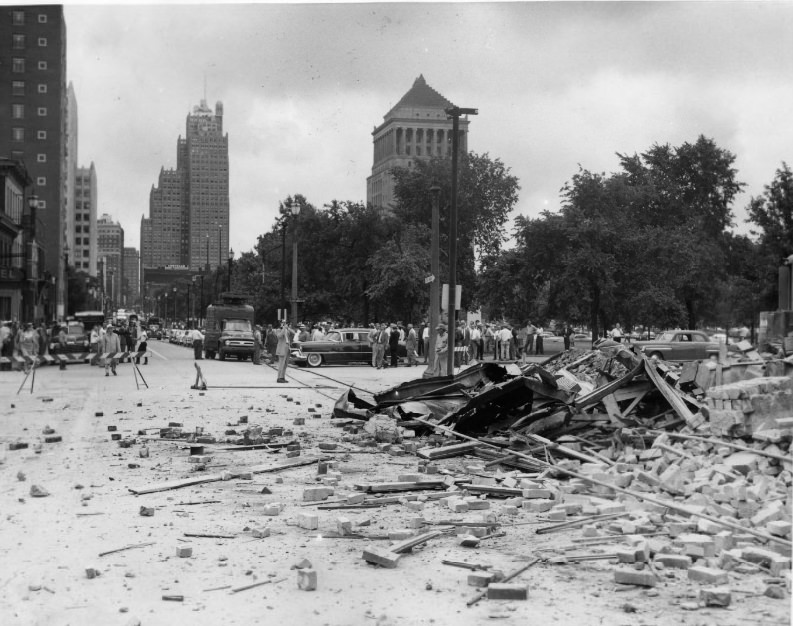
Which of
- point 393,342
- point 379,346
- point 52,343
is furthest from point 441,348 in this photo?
point 52,343

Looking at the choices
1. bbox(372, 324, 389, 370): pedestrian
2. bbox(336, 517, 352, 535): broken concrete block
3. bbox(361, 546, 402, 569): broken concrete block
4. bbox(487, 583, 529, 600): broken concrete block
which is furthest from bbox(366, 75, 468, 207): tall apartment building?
bbox(487, 583, 529, 600): broken concrete block

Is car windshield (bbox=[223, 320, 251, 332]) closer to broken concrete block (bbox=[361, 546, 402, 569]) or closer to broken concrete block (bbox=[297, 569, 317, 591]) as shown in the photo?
broken concrete block (bbox=[361, 546, 402, 569])

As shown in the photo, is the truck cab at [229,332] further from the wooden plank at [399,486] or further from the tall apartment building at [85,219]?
the tall apartment building at [85,219]

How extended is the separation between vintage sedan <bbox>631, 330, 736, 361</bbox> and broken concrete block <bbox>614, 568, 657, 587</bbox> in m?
24.4

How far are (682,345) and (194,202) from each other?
5331cm

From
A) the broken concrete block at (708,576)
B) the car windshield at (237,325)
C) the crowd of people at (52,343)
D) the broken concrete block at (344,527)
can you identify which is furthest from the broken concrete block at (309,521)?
the car windshield at (237,325)

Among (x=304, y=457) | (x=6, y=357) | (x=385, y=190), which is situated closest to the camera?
(x=304, y=457)

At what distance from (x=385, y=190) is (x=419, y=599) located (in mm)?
55495

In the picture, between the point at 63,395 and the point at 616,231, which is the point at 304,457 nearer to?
the point at 63,395

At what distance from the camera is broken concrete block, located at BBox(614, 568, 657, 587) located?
5.75 m

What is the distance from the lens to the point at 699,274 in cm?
4391

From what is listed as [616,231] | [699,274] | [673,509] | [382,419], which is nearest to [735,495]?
[673,509]

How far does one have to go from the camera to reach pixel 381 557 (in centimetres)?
632

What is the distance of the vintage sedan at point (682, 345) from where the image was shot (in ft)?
98.1
